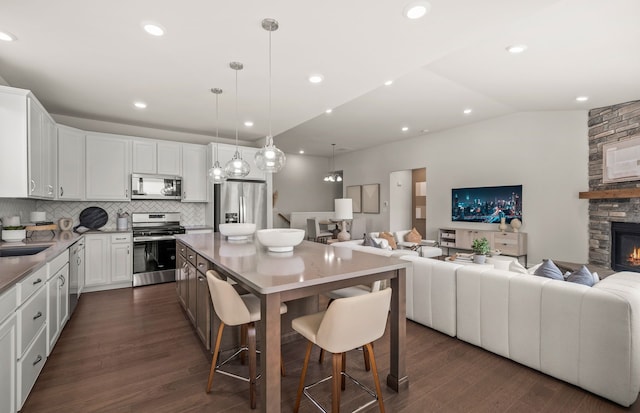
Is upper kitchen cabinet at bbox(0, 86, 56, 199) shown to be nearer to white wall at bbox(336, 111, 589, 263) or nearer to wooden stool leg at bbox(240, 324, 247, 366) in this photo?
wooden stool leg at bbox(240, 324, 247, 366)

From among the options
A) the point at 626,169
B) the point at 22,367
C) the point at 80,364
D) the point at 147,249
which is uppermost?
the point at 626,169

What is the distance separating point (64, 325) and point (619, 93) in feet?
24.1

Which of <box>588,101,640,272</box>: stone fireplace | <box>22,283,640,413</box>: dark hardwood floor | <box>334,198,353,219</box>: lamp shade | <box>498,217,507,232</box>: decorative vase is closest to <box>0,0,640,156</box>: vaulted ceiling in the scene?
<box>588,101,640,272</box>: stone fireplace

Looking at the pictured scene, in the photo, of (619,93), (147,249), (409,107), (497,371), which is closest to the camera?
(497,371)

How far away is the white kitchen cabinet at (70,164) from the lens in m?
4.10

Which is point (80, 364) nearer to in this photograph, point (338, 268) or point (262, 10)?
point (338, 268)

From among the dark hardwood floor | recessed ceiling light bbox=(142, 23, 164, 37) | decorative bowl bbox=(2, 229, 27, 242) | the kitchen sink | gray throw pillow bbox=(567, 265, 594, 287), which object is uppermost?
recessed ceiling light bbox=(142, 23, 164, 37)

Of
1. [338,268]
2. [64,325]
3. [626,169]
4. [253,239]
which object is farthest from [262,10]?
[626,169]

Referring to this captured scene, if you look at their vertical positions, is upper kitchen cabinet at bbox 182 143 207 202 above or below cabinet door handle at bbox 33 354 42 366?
above

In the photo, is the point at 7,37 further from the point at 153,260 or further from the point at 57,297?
the point at 153,260

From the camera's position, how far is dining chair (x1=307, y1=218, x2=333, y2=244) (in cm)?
813

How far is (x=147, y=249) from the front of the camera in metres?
4.58

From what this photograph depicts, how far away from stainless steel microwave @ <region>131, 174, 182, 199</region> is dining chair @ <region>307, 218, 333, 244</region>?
3.89 m

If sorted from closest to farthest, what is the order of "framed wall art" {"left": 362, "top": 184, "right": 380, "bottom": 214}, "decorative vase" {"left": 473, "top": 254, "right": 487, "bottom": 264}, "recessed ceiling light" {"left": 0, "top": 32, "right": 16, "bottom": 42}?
"recessed ceiling light" {"left": 0, "top": 32, "right": 16, "bottom": 42} < "decorative vase" {"left": 473, "top": 254, "right": 487, "bottom": 264} < "framed wall art" {"left": 362, "top": 184, "right": 380, "bottom": 214}
